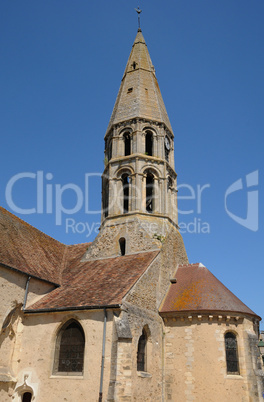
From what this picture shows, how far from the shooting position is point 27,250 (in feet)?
56.7

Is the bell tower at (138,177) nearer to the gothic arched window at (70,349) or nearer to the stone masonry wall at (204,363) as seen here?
the stone masonry wall at (204,363)

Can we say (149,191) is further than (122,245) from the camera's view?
Yes

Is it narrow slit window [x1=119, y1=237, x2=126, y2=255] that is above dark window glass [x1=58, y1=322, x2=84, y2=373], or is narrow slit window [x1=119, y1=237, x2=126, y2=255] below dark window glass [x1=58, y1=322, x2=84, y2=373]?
above

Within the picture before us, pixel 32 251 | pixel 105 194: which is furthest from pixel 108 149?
pixel 32 251

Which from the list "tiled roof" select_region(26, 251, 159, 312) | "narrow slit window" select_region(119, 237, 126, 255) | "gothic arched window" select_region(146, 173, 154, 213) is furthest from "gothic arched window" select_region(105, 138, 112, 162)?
"tiled roof" select_region(26, 251, 159, 312)

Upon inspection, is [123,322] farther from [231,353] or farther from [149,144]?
[149,144]

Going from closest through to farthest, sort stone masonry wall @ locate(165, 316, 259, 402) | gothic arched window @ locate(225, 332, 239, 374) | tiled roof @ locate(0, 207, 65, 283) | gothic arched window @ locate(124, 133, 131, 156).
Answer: stone masonry wall @ locate(165, 316, 259, 402) < gothic arched window @ locate(225, 332, 239, 374) < tiled roof @ locate(0, 207, 65, 283) < gothic arched window @ locate(124, 133, 131, 156)

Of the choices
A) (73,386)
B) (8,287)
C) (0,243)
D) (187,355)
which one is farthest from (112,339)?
(0,243)

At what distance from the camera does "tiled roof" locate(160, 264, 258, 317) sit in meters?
14.8

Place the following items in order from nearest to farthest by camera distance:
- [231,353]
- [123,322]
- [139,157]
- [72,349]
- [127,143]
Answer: [123,322], [72,349], [231,353], [139,157], [127,143]

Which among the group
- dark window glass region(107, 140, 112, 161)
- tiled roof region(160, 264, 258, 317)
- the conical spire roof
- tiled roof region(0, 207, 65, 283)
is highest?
the conical spire roof

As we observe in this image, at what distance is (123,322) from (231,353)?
192 inches

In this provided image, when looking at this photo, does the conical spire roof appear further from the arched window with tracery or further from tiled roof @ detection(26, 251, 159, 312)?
tiled roof @ detection(26, 251, 159, 312)

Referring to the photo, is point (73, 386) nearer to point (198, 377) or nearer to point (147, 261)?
point (198, 377)
